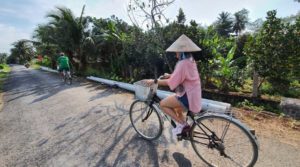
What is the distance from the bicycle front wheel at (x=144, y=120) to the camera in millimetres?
4059

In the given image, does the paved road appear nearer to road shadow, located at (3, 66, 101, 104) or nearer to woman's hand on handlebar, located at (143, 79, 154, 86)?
woman's hand on handlebar, located at (143, 79, 154, 86)

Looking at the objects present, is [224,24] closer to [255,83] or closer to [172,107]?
[255,83]

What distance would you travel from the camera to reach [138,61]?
11.1 metres

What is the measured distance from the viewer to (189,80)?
3.02 meters

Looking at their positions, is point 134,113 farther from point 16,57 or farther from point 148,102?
point 16,57

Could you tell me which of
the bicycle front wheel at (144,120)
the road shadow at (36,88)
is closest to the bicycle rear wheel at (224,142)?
the bicycle front wheel at (144,120)

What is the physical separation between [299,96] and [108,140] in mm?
8449

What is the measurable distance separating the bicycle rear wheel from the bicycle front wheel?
3.18ft

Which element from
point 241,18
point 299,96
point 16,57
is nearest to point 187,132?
point 299,96

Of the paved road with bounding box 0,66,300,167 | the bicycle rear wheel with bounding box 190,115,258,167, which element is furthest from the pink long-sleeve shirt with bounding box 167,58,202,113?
the paved road with bounding box 0,66,300,167

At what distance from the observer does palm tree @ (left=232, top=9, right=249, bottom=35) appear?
53.0 m

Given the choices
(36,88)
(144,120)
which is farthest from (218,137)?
(36,88)

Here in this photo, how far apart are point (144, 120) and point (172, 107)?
1019mm

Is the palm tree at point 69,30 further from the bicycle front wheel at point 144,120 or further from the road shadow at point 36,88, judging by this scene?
the bicycle front wheel at point 144,120
